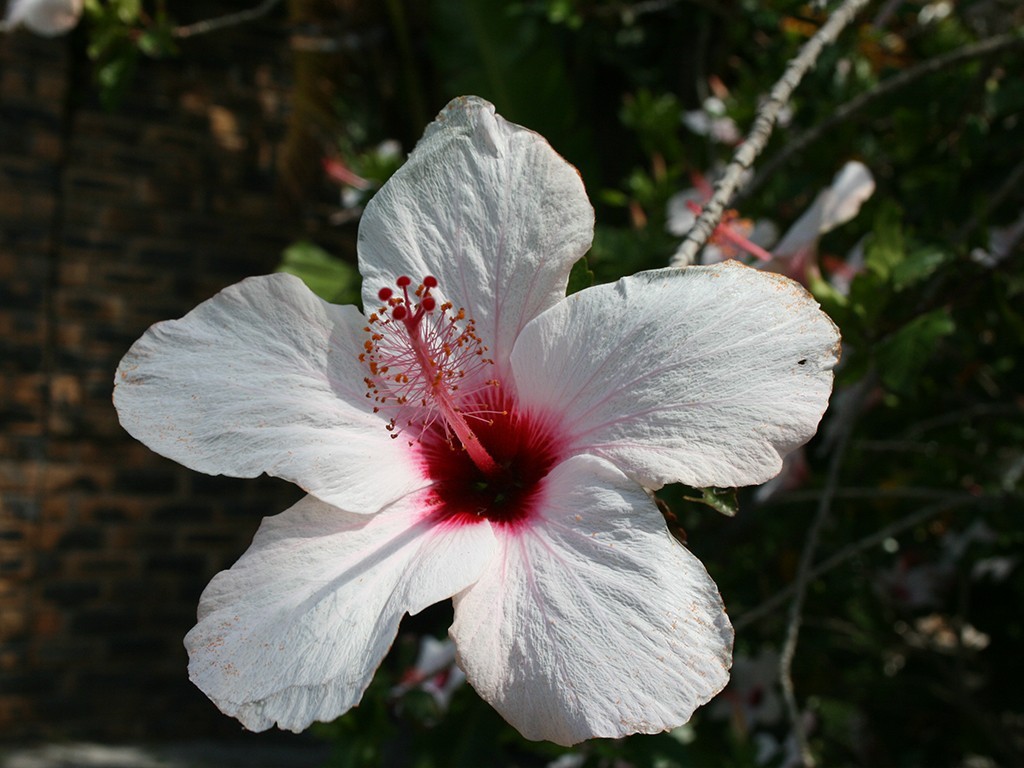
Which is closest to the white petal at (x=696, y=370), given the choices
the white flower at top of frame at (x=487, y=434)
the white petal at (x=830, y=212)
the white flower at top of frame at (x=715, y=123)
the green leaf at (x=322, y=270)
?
the white flower at top of frame at (x=487, y=434)

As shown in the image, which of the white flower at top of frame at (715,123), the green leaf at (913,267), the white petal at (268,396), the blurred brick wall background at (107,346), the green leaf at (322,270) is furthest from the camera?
the blurred brick wall background at (107,346)

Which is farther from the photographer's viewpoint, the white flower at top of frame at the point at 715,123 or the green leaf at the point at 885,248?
the white flower at top of frame at the point at 715,123

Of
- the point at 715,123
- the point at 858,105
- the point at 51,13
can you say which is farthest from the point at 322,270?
the point at 858,105

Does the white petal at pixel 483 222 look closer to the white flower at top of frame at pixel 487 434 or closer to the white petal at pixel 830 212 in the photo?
the white flower at top of frame at pixel 487 434

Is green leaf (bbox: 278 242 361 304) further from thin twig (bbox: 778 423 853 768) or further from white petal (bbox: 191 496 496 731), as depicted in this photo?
white petal (bbox: 191 496 496 731)

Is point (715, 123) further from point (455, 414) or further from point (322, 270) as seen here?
point (455, 414)
